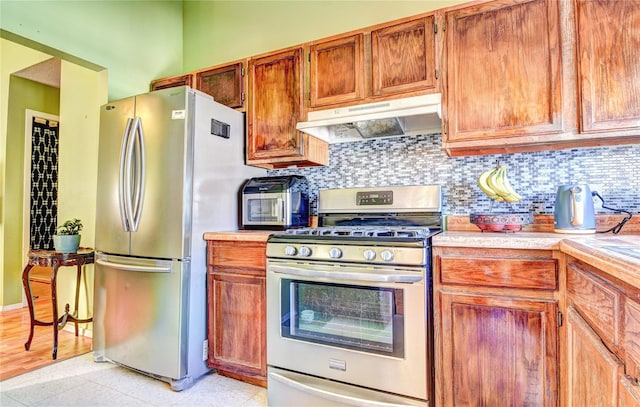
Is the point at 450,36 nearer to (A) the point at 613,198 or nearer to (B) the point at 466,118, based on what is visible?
(B) the point at 466,118

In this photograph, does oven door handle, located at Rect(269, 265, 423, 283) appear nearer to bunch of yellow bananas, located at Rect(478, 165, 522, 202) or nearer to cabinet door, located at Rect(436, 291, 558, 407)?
cabinet door, located at Rect(436, 291, 558, 407)

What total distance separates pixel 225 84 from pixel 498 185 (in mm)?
1962

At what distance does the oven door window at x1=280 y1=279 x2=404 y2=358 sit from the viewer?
158 cm

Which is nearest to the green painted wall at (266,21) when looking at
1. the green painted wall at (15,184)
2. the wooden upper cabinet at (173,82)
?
the wooden upper cabinet at (173,82)

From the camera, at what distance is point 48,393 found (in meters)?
1.91

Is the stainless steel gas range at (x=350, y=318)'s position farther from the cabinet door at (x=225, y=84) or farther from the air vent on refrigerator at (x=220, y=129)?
the cabinet door at (x=225, y=84)

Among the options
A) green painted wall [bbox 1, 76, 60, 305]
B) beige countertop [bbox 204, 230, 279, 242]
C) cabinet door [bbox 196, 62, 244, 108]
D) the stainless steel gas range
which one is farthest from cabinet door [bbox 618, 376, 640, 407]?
green painted wall [bbox 1, 76, 60, 305]

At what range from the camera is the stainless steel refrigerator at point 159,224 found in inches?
78.5

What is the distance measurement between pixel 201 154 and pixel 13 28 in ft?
4.36

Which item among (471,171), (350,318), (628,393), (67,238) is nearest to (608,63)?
(471,171)

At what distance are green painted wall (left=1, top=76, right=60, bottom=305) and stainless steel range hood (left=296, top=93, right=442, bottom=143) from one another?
356cm

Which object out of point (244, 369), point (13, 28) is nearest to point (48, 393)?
point (244, 369)

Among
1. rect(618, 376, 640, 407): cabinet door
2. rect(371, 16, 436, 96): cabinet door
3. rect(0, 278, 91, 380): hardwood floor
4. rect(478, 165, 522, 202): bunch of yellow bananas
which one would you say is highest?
rect(371, 16, 436, 96): cabinet door

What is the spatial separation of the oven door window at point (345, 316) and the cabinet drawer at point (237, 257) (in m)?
0.25
